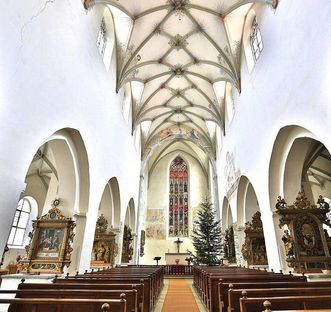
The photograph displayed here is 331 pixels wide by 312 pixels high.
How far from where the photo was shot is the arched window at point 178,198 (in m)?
22.1

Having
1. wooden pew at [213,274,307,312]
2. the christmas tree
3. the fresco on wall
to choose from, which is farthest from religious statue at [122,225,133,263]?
wooden pew at [213,274,307,312]

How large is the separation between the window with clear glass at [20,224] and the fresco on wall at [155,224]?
31.7 ft

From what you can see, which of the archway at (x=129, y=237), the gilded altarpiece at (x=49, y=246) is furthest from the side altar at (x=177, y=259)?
the gilded altarpiece at (x=49, y=246)

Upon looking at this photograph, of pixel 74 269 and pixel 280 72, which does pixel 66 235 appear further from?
pixel 280 72

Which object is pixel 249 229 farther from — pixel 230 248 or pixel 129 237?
pixel 129 237

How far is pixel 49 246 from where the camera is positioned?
23.3 ft

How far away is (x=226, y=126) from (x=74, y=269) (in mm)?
10732

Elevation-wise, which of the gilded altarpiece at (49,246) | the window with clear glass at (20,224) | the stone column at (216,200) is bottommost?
the gilded altarpiece at (49,246)

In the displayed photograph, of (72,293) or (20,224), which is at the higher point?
(20,224)

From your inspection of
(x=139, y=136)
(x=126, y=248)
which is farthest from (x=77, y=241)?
(x=139, y=136)

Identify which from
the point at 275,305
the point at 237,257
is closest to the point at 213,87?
the point at 237,257

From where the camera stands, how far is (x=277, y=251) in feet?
24.7

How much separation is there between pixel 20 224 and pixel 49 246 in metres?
11.4

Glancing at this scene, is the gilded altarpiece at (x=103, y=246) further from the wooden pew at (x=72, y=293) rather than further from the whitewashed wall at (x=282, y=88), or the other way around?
the wooden pew at (x=72, y=293)
